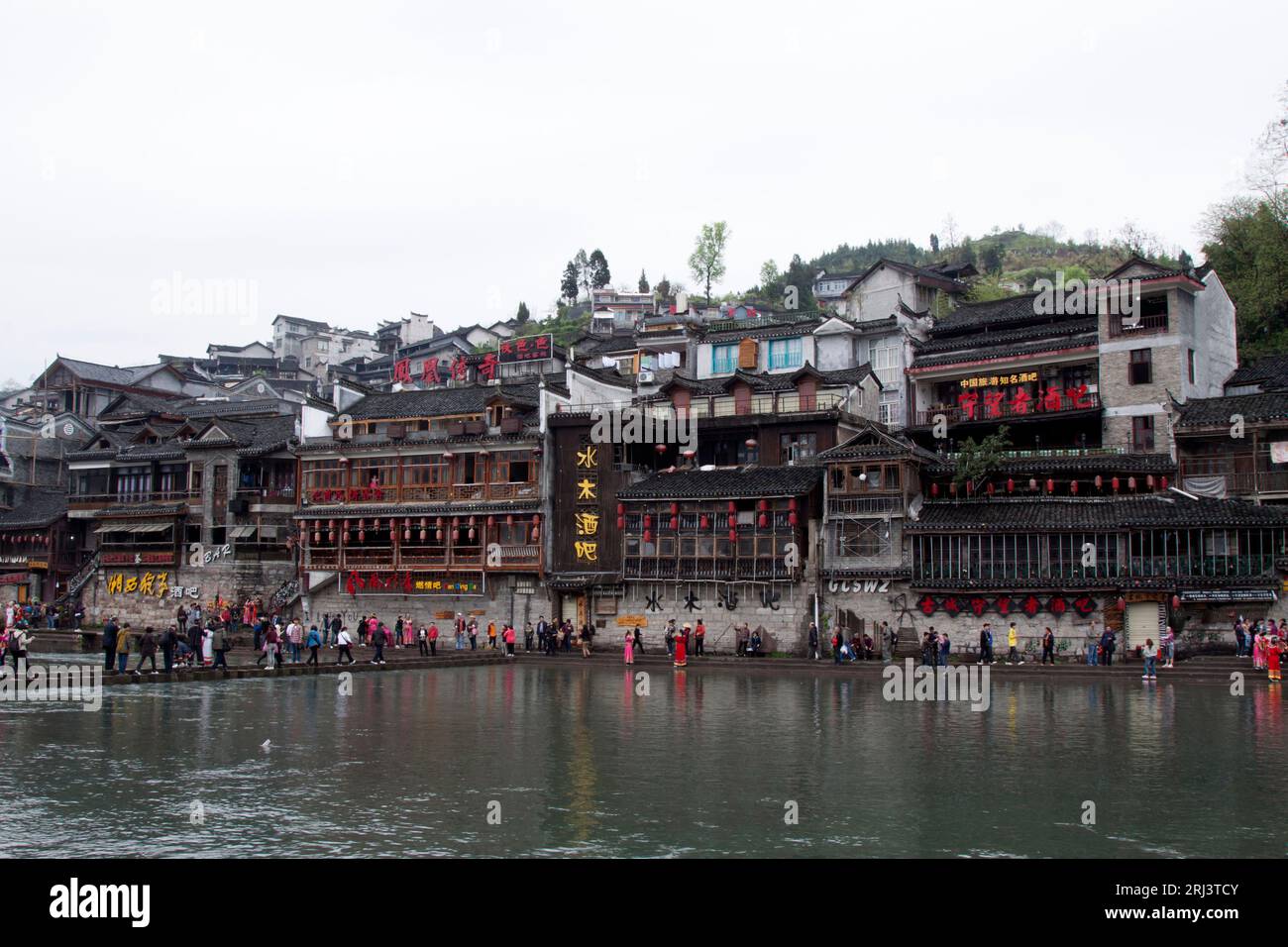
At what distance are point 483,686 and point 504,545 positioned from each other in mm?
20512

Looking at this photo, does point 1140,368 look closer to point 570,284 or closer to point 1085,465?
point 1085,465

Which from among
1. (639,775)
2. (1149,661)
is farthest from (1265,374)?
(639,775)

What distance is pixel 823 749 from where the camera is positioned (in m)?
21.6

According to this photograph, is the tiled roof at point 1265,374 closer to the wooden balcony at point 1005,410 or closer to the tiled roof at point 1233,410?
the tiled roof at point 1233,410

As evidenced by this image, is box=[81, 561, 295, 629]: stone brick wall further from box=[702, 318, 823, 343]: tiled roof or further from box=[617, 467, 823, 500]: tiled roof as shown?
box=[702, 318, 823, 343]: tiled roof

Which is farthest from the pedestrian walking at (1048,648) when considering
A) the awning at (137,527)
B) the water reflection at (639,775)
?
the awning at (137,527)

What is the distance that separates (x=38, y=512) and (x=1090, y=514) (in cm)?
5985

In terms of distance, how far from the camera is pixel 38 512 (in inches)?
2795

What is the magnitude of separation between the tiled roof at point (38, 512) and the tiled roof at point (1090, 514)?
51.4 meters

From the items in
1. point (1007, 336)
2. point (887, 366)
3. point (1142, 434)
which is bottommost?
point (1142, 434)

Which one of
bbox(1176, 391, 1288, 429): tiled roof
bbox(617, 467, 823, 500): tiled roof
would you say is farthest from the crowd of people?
bbox(1176, 391, 1288, 429): tiled roof

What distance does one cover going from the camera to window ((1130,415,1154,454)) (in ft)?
161
